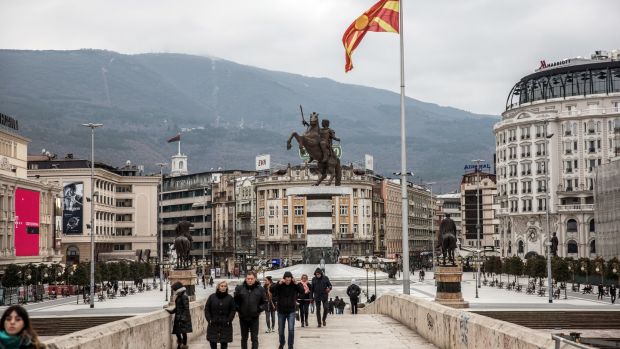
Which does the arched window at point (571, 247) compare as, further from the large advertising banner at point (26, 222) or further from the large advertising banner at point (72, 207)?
the large advertising banner at point (26, 222)

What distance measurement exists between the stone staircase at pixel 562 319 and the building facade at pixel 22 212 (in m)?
63.4

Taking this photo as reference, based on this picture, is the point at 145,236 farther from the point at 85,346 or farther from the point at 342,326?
the point at 85,346

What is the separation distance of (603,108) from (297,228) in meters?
55.6

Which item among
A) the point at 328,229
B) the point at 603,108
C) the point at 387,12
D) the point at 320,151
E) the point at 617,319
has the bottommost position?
the point at 617,319

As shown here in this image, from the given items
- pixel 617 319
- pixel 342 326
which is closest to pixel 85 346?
pixel 342 326

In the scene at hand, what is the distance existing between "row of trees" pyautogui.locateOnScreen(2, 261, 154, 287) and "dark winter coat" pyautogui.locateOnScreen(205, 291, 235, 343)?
6427 cm

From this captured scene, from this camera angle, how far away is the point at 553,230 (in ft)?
468

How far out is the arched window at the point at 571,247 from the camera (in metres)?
139

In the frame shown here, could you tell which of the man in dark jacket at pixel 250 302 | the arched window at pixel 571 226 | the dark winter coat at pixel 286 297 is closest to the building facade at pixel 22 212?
the arched window at pixel 571 226

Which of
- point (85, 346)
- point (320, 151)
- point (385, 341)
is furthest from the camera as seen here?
point (320, 151)

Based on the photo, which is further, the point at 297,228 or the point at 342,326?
the point at 297,228

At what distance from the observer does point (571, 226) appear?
140 m

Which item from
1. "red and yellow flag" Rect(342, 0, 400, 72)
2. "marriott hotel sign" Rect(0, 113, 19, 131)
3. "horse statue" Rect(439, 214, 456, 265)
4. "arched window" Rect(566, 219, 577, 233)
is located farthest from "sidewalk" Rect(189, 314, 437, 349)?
"arched window" Rect(566, 219, 577, 233)

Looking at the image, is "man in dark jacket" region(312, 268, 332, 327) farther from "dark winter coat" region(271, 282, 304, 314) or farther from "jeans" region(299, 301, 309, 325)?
"dark winter coat" region(271, 282, 304, 314)
